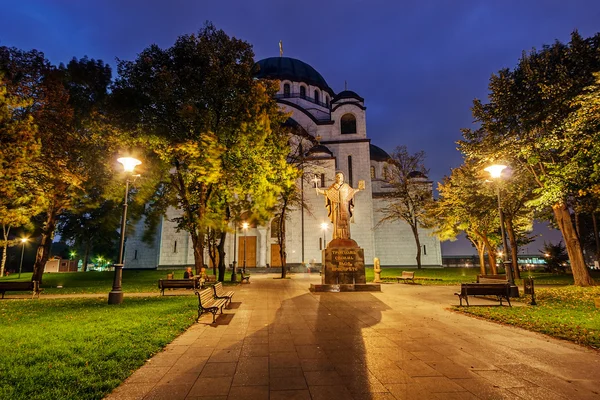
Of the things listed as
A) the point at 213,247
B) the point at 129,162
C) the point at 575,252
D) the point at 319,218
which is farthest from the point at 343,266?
the point at 319,218

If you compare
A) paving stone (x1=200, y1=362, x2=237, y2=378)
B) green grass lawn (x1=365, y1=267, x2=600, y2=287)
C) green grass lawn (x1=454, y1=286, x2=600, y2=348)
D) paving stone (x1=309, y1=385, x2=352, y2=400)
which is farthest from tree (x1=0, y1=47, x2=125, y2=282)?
green grass lawn (x1=365, y1=267, x2=600, y2=287)

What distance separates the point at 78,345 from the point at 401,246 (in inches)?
1478

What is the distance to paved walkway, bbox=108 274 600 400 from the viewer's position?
154 inches

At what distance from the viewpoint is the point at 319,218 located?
120 ft

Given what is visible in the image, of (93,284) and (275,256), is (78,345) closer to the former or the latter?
(93,284)

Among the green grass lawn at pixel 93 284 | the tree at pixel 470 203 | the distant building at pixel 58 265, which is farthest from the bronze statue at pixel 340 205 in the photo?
the distant building at pixel 58 265

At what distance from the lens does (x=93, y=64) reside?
65.3 ft

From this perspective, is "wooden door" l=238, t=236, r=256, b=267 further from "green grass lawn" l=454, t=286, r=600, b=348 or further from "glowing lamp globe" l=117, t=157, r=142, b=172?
"green grass lawn" l=454, t=286, r=600, b=348

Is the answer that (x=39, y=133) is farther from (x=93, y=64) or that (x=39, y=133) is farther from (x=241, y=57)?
(x=241, y=57)

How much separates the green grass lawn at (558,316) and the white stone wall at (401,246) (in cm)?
2687

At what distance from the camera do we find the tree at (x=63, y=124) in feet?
48.5

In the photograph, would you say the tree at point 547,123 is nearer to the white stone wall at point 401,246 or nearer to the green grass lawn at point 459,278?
the green grass lawn at point 459,278

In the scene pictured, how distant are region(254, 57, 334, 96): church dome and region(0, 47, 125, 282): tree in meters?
28.3

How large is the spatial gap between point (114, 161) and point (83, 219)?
24180 mm
